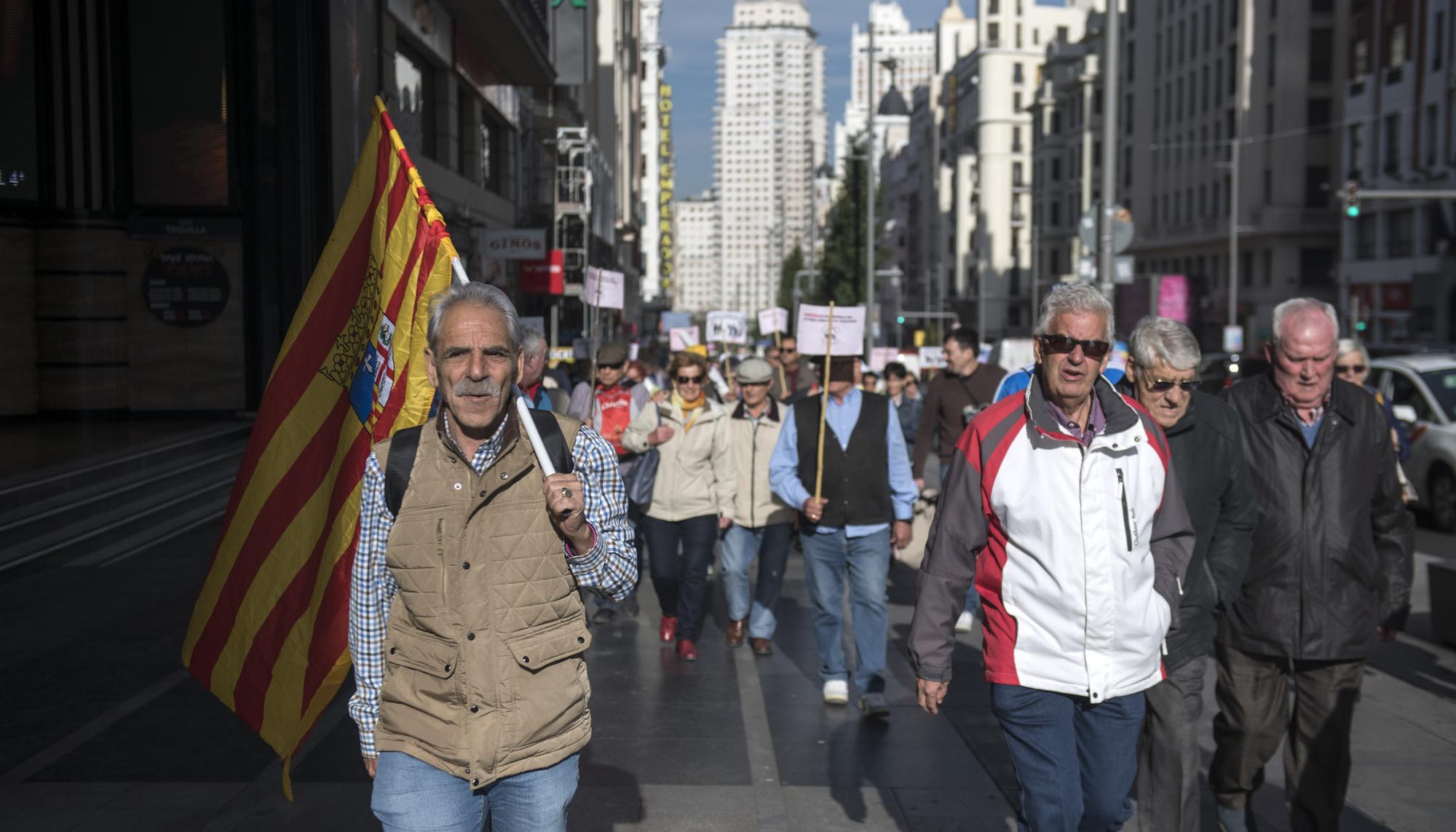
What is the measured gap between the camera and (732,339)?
27.1 meters

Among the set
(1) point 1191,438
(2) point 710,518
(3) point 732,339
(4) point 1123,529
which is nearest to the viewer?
(4) point 1123,529

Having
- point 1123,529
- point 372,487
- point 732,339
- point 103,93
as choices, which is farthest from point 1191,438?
point 732,339

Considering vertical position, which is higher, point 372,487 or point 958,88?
point 958,88

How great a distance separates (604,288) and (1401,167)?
45.0 metres

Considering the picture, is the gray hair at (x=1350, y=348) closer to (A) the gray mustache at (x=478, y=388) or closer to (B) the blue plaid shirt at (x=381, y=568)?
(B) the blue plaid shirt at (x=381, y=568)

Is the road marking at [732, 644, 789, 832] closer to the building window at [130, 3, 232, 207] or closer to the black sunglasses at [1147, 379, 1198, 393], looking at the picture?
the black sunglasses at [1147, 379, 1198, 393]

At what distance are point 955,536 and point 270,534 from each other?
2033mm

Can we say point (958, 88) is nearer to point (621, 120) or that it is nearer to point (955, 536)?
point (621, 120)

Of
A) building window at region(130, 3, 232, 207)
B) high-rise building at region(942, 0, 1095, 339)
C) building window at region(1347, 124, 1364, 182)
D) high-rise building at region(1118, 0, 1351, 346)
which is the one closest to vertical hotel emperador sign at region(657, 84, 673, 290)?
high-rise building at region(942, 0, 1095, 339)

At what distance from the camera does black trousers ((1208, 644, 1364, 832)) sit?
16.6 feet

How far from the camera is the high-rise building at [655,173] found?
132 metres

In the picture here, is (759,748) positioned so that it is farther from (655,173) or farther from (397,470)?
(655,173)

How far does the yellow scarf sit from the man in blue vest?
140 centimetres

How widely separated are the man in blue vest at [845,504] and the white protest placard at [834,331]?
47cm
